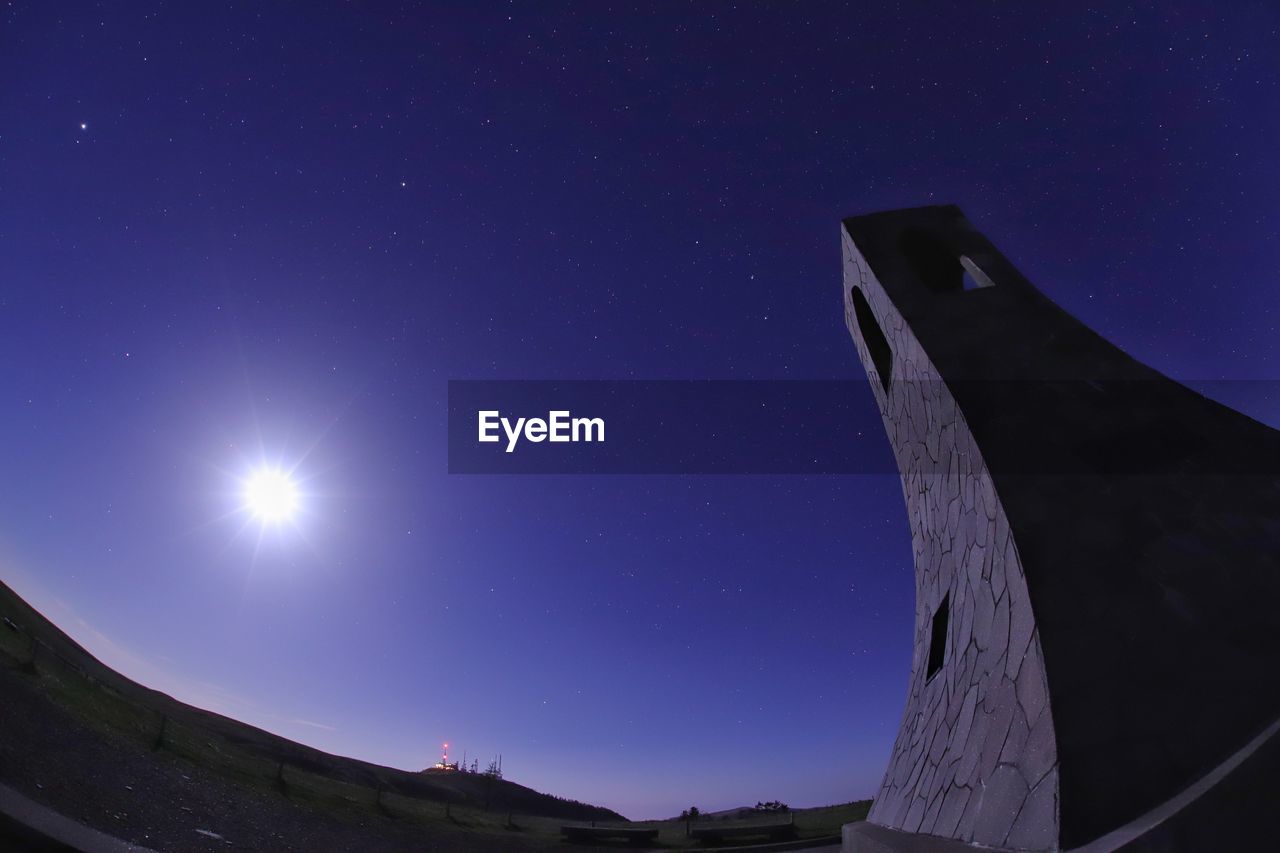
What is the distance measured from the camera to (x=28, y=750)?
24.7 ft

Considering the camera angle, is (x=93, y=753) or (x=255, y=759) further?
(x=255, y=759)

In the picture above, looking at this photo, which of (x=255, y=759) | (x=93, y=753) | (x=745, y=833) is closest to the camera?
(x=93, y=753)

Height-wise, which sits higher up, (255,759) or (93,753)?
(93,753)

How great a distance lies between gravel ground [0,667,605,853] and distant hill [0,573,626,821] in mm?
4397

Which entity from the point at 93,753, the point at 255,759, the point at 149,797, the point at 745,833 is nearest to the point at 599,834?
the point at 745,833

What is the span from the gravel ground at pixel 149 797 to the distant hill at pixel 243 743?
4.40 m

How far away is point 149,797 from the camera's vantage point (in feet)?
25.3

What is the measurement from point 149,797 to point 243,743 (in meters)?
Answer: 25.6

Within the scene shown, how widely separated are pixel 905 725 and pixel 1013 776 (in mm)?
4166

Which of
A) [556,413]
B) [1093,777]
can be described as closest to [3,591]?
[556,413]

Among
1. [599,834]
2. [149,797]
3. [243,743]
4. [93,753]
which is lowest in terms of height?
[599,834]

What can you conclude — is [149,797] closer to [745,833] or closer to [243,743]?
[745,833]

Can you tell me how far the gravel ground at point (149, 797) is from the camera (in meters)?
6.36

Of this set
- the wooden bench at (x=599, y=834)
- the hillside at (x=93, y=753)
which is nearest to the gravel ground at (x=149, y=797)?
the hillside at (x=93, y=753)
